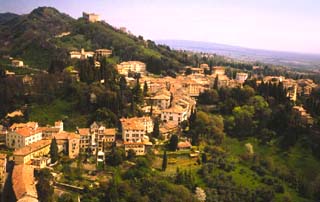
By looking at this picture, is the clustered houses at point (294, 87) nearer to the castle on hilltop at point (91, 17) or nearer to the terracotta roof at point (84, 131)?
the terracotta roof at point (84, 131)

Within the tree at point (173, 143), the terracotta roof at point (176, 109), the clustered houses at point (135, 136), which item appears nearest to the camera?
the clustered houses at point (135, 136)

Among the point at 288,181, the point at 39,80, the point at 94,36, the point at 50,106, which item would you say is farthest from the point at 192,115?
the point at 94,36

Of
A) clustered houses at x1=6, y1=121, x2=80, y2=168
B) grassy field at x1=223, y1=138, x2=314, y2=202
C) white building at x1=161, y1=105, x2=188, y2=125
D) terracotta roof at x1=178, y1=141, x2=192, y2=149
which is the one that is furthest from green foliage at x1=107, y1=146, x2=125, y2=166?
white building at x1=161, y1=105, x2=188, y2=125

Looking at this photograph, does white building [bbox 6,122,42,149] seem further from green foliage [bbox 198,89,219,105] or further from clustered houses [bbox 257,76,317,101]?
clustered houses [bbox 257,76,317,101]

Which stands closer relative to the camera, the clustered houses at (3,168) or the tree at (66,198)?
the tree at (66,198)

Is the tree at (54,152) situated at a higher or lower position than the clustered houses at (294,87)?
lower

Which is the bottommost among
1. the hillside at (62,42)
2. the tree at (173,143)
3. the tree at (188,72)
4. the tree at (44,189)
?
the tree at (44,189)

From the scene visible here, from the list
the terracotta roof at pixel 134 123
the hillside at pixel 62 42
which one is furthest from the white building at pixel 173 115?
the hillside at pixel 62 42
